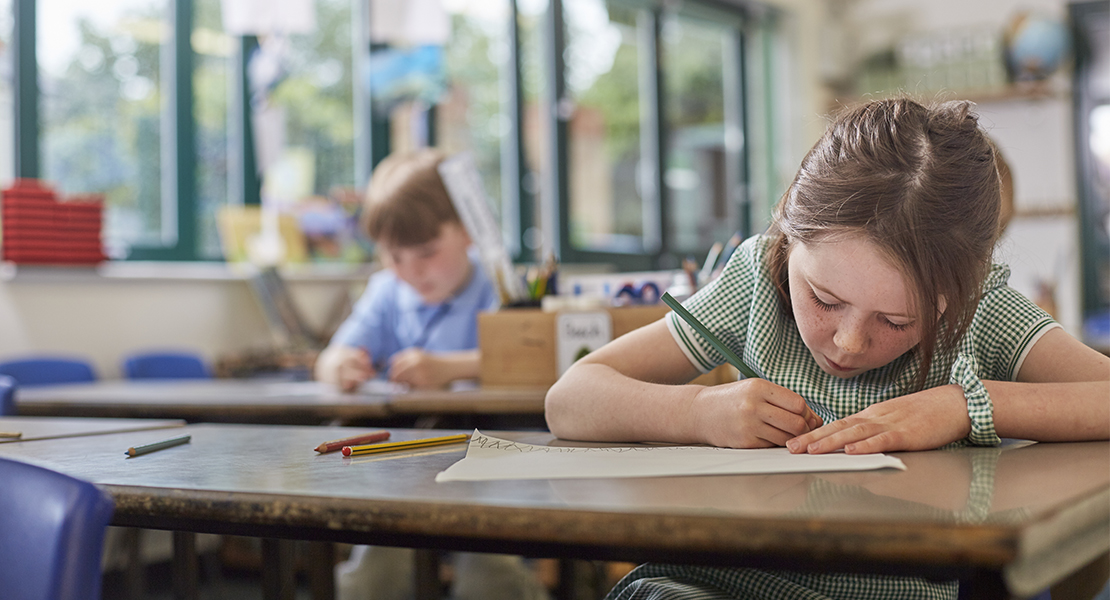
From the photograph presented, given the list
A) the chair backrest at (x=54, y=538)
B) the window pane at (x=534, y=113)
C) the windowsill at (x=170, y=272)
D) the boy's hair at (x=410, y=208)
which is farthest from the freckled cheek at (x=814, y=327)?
the window pane at (x=534, y=113)

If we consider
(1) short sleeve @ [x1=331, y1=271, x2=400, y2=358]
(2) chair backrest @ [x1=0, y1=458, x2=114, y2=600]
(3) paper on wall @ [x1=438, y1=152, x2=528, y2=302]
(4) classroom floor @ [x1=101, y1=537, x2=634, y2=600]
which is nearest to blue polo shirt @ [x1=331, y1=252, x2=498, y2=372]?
(1) short sleeve @ [x1=331, y1=271, x2=400, y2=358]

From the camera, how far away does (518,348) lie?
2.03 m

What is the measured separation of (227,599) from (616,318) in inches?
59.5

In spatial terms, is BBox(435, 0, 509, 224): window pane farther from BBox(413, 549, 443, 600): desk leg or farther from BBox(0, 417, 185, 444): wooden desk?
BBox(0, 417, 185, 444): wooden desk

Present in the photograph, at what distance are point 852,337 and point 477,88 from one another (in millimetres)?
3951

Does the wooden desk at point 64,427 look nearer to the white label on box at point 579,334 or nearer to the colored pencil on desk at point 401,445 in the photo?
the colored pencil on desk at point 401,445

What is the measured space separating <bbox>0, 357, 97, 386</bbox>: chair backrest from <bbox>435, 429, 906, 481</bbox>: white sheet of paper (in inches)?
85.3

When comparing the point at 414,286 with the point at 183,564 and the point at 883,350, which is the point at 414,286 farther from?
the point at 883,350

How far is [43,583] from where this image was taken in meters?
0.65

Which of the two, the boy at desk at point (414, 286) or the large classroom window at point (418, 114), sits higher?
the large classroom window at point (418, 114)

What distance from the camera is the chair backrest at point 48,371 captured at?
8.75ft

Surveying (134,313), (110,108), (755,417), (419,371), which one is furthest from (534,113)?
(755,417)

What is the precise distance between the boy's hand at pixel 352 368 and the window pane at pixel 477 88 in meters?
2.23

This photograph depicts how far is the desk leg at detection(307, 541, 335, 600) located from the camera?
54.7 inches
